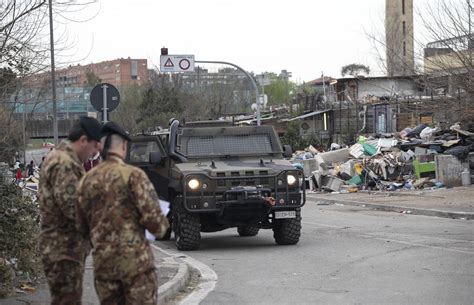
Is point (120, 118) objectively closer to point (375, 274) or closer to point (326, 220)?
point (326, 220)

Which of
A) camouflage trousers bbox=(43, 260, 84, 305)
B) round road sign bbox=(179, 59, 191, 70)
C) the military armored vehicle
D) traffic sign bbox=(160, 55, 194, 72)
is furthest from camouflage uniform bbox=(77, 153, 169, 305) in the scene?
round road sign bbox=(179, 59, 191, 70)

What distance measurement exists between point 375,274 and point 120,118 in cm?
4927

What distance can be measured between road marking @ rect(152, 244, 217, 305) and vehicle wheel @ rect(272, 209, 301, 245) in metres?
1.90

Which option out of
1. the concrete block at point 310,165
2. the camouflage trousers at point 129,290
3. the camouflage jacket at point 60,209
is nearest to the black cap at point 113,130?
the camouflage jacket at point 60,209

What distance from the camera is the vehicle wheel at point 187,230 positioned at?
44.1ft

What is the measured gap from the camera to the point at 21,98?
1258cm

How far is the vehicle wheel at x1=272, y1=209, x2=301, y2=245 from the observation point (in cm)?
1393

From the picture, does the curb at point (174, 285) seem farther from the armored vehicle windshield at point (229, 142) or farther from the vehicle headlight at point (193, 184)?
the armored vehicle windshield at point (229, 142)

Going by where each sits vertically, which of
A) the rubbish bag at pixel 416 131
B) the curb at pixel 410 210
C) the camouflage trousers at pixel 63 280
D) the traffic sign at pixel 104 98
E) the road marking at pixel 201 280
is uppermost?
the traffic sign at pixel 104 98

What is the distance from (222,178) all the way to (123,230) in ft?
26.8

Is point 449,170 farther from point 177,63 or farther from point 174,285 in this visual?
point 174,285

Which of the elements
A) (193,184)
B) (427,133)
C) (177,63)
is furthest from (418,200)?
(193,184)

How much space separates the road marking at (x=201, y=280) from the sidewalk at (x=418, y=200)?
9.96 meters

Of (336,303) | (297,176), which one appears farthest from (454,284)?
(297,176)
